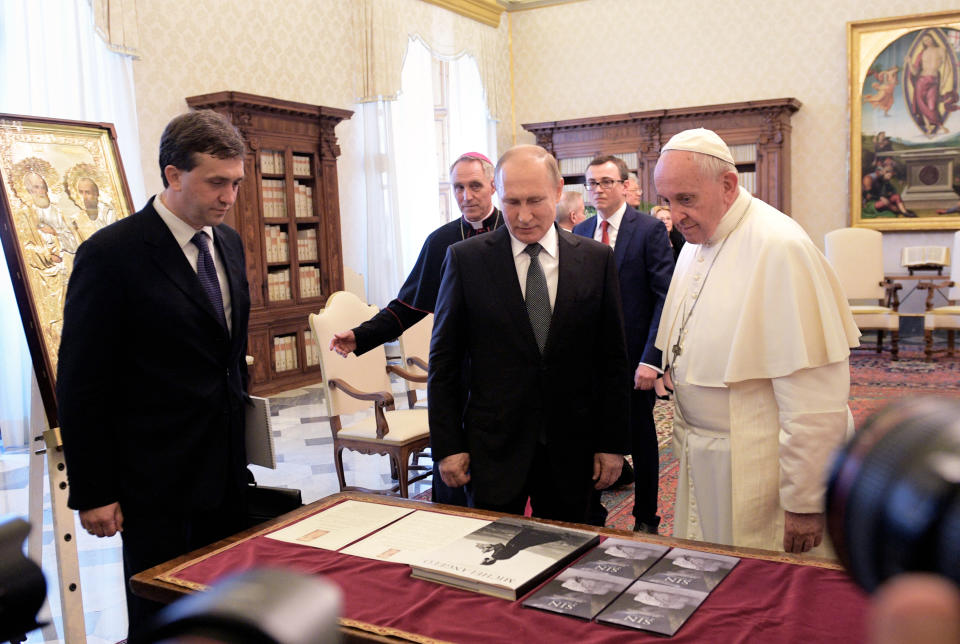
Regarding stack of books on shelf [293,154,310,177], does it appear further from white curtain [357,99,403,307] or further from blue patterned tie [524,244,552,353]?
blue patterned tie [524,244,552,353]

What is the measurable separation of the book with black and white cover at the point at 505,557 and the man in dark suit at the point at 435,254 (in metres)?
1.39

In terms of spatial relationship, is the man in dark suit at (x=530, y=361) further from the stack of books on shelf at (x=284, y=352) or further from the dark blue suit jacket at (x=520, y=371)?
the stack of books on shelf at (x=284, y=352)

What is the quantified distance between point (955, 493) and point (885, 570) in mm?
60

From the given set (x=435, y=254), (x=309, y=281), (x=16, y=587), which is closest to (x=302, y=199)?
(x=309, y=281)

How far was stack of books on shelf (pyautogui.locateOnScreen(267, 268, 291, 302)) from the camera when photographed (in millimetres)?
8555

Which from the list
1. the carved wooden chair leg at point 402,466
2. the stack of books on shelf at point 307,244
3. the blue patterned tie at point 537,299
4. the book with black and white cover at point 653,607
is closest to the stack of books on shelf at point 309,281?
the stack of books on shelf at point 307,244

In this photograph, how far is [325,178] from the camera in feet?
29.6

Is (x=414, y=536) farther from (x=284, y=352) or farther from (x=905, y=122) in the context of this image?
(x=905, y=122)

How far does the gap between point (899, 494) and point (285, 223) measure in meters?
8.64

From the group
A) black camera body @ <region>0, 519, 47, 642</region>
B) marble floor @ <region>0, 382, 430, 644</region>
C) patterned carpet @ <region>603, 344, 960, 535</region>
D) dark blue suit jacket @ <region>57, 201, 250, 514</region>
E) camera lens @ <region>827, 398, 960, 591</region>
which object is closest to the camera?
camera lens @ <region>827, 398, 960, 591</region>

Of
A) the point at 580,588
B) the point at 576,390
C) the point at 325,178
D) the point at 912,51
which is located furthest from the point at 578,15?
the point at 580,588

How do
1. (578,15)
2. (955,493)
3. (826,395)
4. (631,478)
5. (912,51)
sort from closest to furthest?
(955,493) → (826,395) → (631,478) → (912,51) → (578,15)

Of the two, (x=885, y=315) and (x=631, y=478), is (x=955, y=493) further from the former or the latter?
(x=885, y=315)

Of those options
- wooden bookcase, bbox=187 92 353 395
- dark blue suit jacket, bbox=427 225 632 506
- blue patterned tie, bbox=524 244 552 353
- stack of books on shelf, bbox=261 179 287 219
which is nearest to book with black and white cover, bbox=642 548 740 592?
dark blue suit jacket, bbox=427 225 632 506
